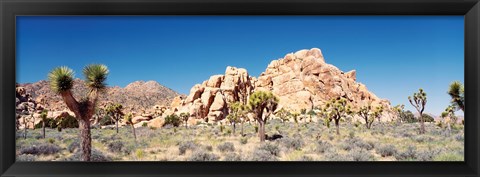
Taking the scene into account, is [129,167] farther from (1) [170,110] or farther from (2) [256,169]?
(1) [170,110]

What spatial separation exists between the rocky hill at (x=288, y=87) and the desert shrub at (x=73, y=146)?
64.7ft

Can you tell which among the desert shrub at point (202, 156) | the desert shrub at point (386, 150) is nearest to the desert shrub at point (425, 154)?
the desert shrub at point (386, 150)

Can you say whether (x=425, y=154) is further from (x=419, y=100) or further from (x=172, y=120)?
(x=172, y=120)

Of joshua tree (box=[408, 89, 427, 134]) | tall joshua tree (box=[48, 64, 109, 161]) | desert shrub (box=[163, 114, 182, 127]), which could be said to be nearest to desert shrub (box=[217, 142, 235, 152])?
tall joshua tree (box=[48, 64, 109, 161])

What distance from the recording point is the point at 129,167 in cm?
268

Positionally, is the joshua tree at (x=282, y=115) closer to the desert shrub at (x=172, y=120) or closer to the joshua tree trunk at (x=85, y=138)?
the desert shrub at (x=172, y=120)

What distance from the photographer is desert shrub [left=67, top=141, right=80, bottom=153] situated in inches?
157

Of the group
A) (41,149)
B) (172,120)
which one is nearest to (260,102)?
(41,149)

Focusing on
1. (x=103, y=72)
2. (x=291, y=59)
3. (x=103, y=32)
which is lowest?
(x=103, y=72)

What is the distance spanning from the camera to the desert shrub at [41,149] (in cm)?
332

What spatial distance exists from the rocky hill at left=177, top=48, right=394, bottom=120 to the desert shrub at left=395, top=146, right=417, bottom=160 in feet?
64.9
